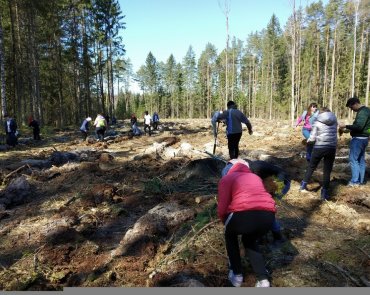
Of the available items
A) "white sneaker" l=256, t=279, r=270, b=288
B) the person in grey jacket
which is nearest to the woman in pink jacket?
"white sneaker" l=256, t=279, r=270, b=288

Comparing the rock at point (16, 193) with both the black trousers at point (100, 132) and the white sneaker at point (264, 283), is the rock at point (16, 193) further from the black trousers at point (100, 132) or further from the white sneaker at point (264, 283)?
the black trousers at point (100, 132)

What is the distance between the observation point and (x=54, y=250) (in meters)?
5.49

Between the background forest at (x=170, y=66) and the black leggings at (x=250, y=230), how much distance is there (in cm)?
1965

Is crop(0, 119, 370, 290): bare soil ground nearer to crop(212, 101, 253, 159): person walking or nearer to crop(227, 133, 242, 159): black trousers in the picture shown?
crop(227, 133, 242, 159): black trousers

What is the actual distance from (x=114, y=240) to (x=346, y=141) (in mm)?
12543

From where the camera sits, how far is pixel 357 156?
760 centimetres

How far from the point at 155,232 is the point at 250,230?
2.52 meters

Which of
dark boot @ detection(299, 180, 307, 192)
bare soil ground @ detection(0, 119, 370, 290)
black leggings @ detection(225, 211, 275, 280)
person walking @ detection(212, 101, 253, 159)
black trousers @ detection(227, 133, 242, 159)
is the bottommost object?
bare soil ground @ detection(0, 119, 370, 290)

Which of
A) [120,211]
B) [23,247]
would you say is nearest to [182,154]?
[120,211]

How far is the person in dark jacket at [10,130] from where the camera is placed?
16.4 m

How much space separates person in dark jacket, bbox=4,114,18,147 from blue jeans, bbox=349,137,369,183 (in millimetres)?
15473

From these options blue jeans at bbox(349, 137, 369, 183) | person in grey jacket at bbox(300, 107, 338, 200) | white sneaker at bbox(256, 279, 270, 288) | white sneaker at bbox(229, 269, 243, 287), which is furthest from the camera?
blue jeans at bbox(349, 137, 369, 183)

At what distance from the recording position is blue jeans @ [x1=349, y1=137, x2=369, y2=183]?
7.47m

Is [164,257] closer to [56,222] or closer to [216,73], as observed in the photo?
[56,222]
